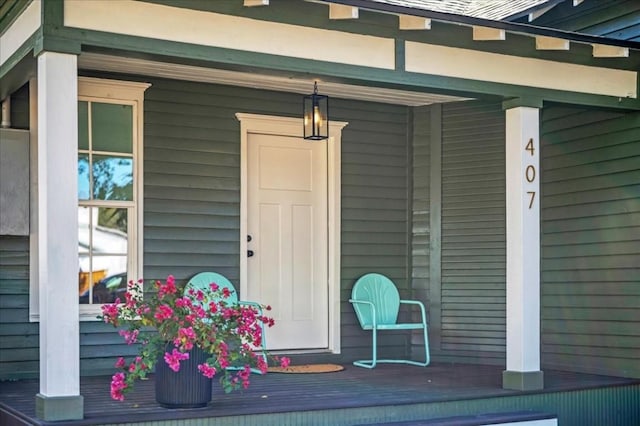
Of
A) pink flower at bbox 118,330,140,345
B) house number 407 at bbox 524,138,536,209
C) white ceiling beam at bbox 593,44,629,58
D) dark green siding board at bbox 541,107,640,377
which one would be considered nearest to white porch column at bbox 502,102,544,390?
house number 407 at bbox 524,138,536,209

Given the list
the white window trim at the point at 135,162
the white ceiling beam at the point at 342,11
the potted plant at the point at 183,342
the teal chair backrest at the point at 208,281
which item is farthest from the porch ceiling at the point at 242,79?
the potted plant at the point at 183,342

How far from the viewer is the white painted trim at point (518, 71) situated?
5.34m

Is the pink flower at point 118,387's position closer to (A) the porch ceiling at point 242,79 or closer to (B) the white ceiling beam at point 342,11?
(A) the porch ceiling at point 242,79

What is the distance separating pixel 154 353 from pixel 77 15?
5.76 feet

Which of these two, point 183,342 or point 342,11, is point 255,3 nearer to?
point 342,11

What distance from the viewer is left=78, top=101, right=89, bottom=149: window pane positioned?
6027 mm

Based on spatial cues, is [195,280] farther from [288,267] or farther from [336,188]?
[336,188]

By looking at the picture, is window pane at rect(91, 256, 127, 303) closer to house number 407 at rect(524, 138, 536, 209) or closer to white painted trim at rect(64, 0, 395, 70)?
white painted trim at rect(64, 0, 395, 70)

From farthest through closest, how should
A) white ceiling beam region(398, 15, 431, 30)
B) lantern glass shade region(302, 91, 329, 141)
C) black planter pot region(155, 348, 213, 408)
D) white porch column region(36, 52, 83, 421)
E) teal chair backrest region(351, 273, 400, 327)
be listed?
teal chair backrest region(351, 273, 400, 327), lantern glass shade region(302, 91, 329, 141), white ceiling beam region(398, 15, 431, 30), black planter pot region(155, 348, 213, 408), white porch column region(36, 52, 83, 421)

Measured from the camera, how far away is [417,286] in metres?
7.28

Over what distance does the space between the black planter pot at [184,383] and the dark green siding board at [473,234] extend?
119 inches

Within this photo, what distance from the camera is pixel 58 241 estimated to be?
167 inches

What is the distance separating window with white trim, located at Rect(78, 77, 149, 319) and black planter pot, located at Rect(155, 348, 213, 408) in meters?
1.67

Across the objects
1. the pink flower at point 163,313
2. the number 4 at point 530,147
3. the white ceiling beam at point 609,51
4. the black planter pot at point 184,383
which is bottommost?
the black planter pot at point 184,383
